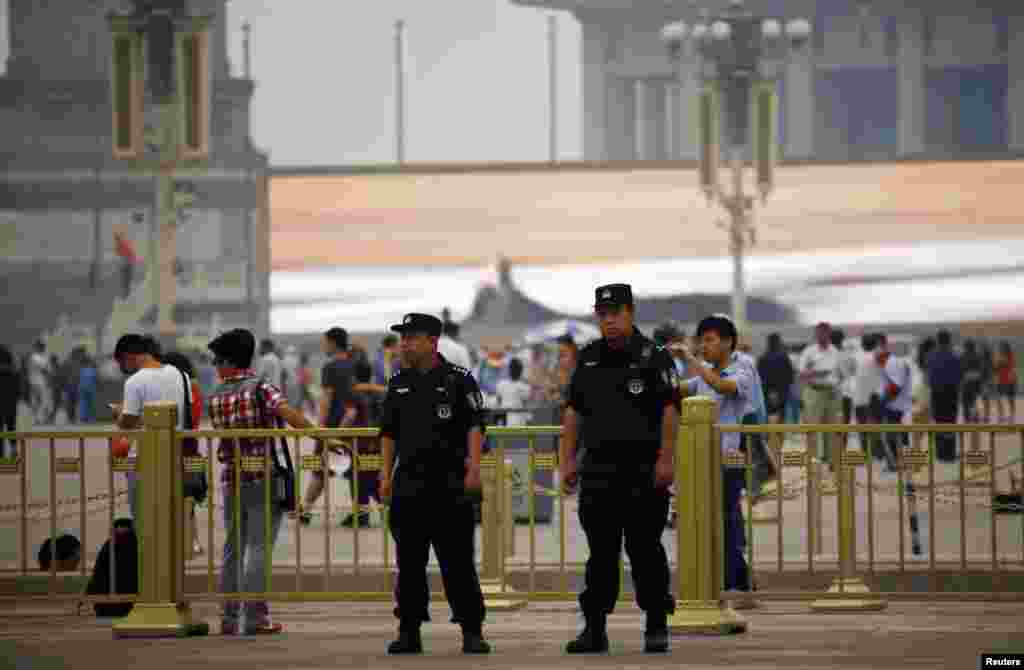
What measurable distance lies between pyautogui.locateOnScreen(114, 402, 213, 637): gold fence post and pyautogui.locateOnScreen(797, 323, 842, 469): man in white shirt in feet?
43.0

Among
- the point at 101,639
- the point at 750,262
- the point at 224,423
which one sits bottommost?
the point at 101,639

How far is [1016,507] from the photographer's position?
11031 mm

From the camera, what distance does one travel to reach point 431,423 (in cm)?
930

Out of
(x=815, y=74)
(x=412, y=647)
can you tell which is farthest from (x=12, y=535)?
(x=815, y=74)

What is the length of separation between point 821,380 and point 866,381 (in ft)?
1.54

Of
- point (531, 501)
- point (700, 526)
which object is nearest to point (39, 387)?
point (531, 501)

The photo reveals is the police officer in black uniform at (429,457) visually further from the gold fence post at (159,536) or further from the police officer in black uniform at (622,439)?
the gold fence post at (159,536)

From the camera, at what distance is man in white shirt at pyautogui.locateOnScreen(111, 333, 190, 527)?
12.0m

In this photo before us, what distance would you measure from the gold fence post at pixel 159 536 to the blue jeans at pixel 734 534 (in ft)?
8.57

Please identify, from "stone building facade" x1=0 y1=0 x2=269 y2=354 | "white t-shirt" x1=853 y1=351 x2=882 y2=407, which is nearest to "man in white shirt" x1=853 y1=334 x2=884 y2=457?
"white t-shirt" x1=853 y1=351 x2=882 y2=407

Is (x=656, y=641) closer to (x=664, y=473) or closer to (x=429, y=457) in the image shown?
(x=664, y=473)

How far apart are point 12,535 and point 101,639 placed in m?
6.30

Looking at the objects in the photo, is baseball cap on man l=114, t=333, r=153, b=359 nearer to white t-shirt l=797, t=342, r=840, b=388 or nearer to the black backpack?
the black backpack

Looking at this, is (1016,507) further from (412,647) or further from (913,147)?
(913,147)
